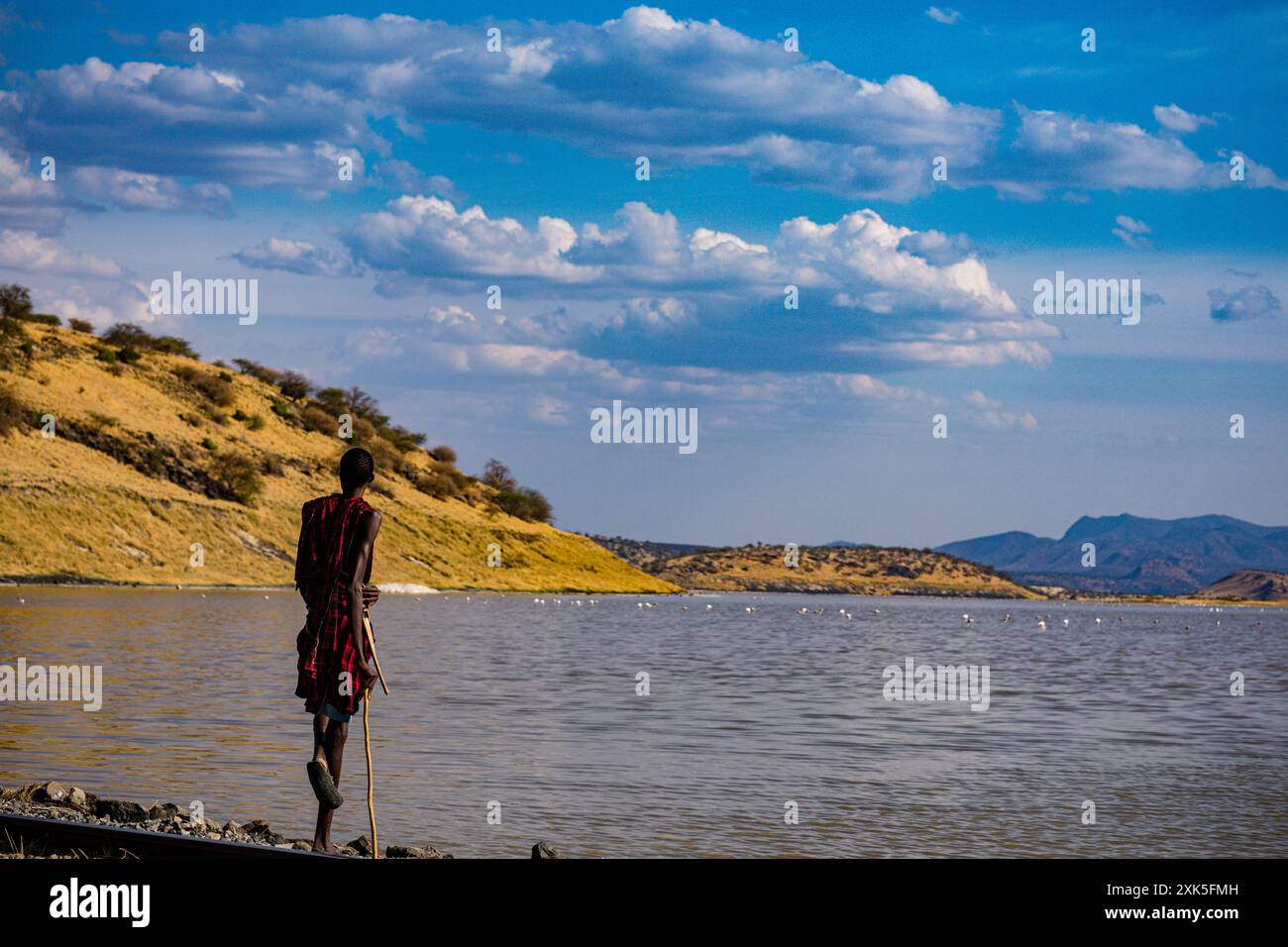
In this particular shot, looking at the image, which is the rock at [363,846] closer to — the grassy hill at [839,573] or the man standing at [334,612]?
the man standing at [334,612]

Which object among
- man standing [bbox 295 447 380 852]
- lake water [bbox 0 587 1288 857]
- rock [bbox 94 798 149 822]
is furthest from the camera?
lake water [bbox 0 587 1288 857]

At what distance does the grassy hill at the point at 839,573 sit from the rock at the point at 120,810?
154m

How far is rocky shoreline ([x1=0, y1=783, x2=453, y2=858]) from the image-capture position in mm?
9727

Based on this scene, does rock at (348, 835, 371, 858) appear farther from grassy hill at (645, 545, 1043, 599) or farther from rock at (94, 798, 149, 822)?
grassy hill at (645, 545, 1043, 599)

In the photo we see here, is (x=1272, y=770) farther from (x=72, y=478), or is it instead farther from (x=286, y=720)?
(x=72, y=478)

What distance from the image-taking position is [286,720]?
59.8 ft

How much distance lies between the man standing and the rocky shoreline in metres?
0.49

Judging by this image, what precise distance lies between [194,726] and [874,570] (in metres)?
172

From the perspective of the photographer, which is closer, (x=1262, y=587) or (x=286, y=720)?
(x=286, y=720)

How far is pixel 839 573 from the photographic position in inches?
7229

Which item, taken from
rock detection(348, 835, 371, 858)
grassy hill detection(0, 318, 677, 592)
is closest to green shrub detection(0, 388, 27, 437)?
grassy hill detection(0, 318, 677, 592)

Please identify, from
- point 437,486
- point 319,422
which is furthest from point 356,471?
point 437,486

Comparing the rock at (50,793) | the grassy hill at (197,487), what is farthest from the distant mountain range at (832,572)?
the rock at (50,793)
